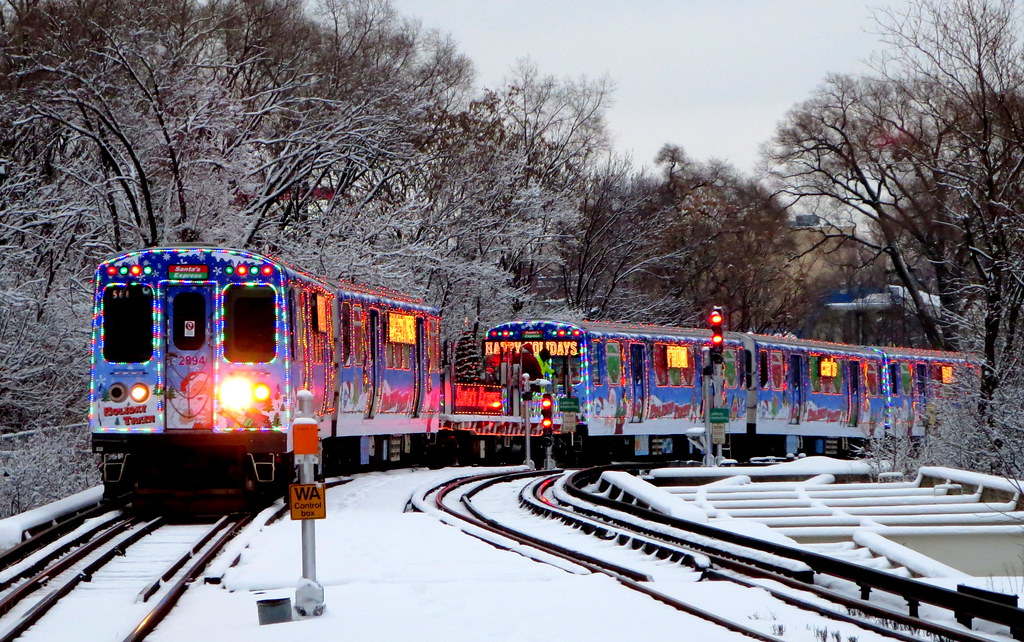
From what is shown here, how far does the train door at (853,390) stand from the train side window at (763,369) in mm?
4451

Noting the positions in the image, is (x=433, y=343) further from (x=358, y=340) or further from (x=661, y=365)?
(x=661, y=365)

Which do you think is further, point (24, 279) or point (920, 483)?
point (24, 279)

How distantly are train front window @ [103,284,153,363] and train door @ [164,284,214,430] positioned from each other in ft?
0.82

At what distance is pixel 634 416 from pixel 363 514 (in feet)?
50.9

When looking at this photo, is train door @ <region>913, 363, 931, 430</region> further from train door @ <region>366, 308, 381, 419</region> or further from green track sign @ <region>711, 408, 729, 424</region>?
train door @ <region>366, 308, 381, 419</region>

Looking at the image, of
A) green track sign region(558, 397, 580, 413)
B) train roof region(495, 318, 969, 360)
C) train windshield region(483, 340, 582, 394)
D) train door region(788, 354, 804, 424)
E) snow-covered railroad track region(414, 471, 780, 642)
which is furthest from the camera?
train door region(788, 354, 804, 424)

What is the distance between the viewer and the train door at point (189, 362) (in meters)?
17.1

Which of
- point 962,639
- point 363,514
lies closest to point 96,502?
point 363,514

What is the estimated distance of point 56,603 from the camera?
10188 mm

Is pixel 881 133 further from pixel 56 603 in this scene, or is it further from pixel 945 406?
pixel 56 603

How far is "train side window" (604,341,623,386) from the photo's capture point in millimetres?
31438

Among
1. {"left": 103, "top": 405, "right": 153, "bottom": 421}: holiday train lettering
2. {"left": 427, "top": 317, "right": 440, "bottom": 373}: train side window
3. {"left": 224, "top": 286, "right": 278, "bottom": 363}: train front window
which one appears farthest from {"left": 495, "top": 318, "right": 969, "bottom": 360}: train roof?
{"left": 103, "top": 405, "right": 153, "bottom": 421}: holiday train lettering

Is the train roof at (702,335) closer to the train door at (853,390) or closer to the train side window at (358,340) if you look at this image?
the train door at (853,390)

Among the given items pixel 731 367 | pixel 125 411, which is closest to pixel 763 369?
pixel 731 367
